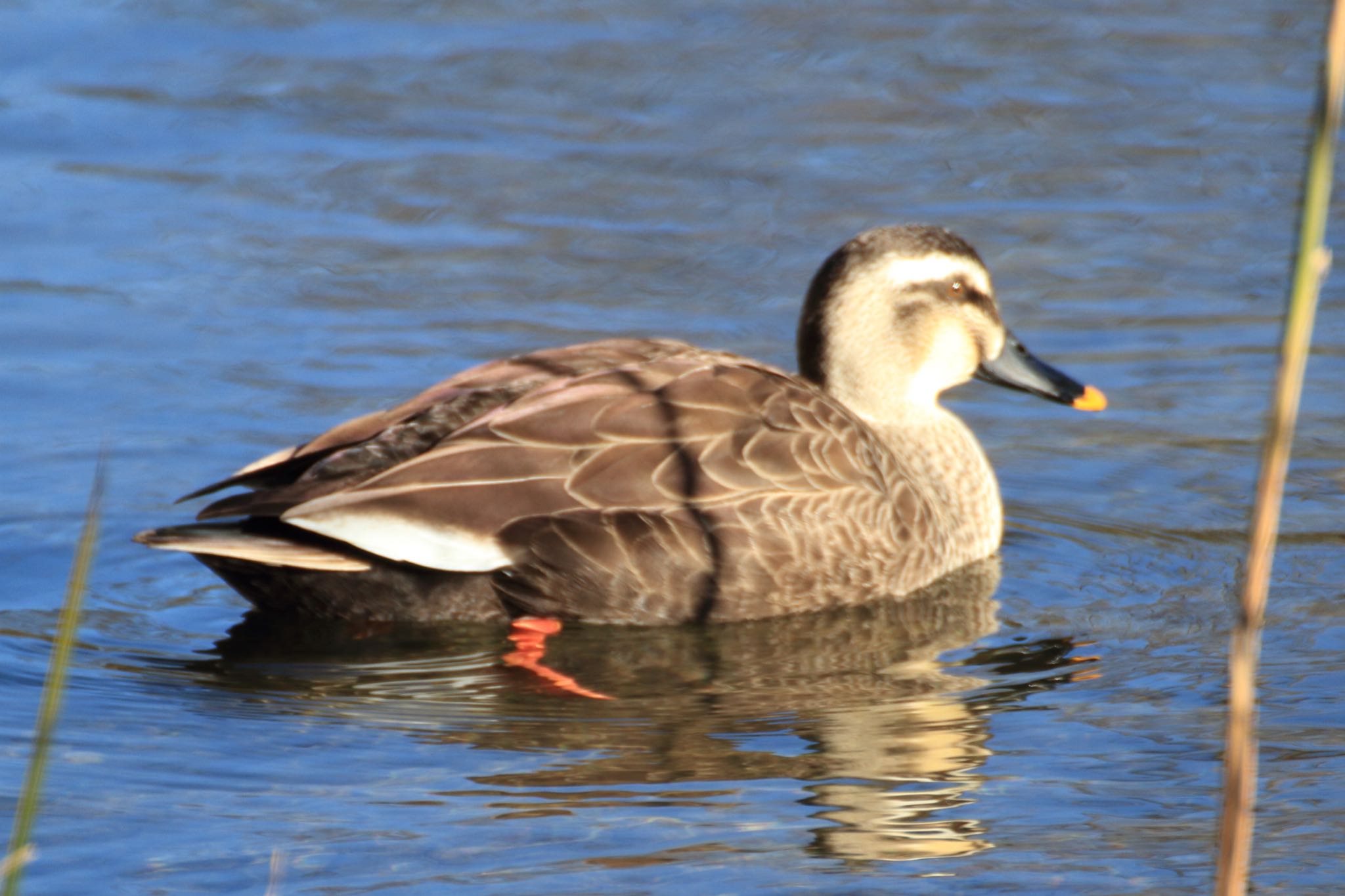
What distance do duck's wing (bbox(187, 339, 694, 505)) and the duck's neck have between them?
3.15 ft

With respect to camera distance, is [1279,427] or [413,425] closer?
[1279,427]

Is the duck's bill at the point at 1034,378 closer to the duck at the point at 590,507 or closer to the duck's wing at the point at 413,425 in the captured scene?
the duck at the point at 590,507

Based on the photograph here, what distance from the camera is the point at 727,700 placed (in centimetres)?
588

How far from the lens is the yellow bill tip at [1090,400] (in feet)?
24.8

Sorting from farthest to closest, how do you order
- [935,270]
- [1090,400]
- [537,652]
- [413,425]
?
[1090,400], [935,270], [413,425], [537,652]

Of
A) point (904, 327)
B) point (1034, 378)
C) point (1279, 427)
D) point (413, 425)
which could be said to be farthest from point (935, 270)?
point (1279, 427)

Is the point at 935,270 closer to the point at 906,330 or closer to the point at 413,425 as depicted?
the point at 906,330

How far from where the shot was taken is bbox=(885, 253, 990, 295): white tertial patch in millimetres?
7293

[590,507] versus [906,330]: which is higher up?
[906,330]

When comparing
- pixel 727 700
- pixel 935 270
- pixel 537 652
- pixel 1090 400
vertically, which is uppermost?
pixel 935 270

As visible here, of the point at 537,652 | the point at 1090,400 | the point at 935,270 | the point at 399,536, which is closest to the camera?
the point at 399,536

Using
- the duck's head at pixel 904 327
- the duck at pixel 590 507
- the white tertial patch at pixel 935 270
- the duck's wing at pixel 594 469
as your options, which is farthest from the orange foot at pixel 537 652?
the white tertial patch at pixel 935 270

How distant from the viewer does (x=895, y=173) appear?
35.1ft

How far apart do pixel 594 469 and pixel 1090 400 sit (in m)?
2.12
